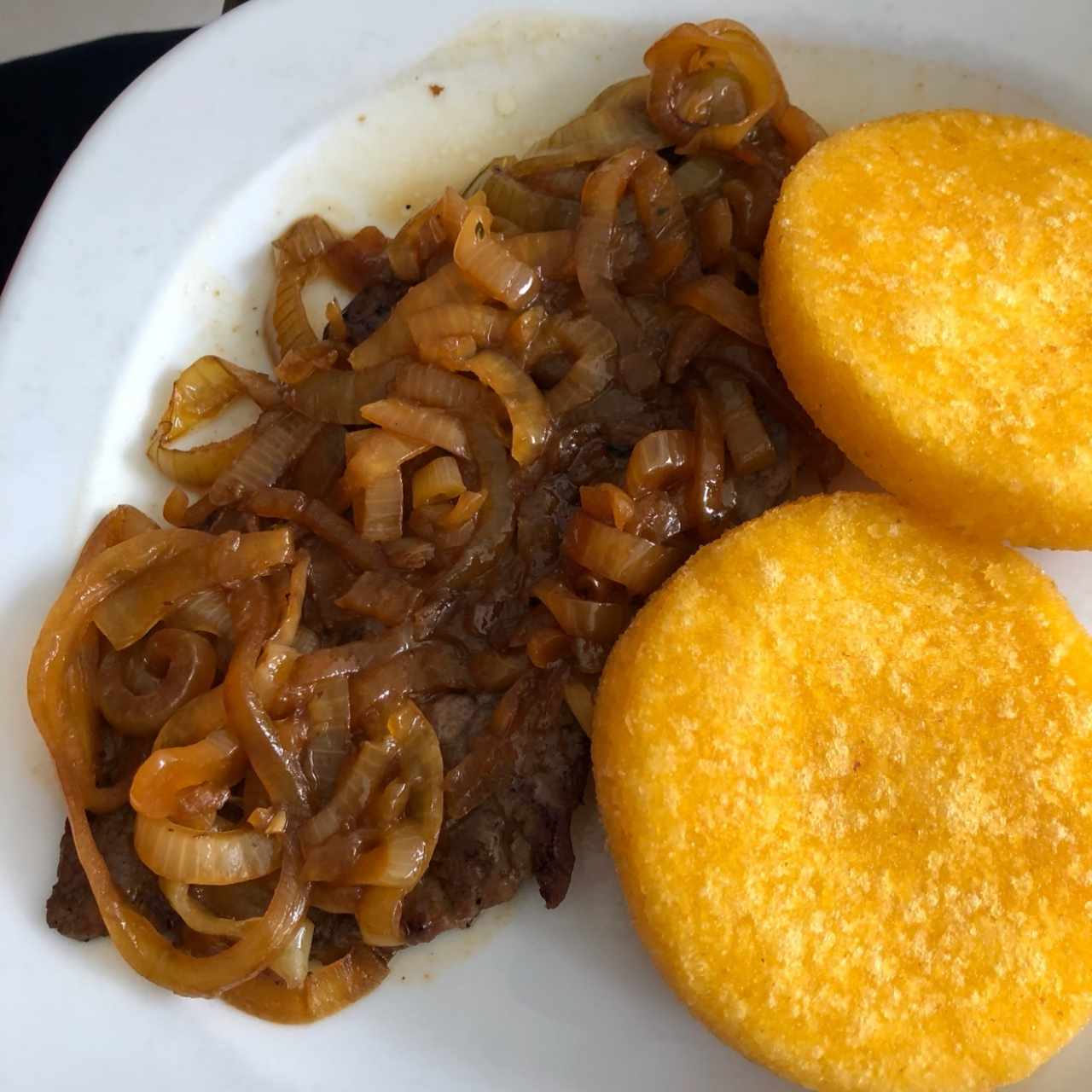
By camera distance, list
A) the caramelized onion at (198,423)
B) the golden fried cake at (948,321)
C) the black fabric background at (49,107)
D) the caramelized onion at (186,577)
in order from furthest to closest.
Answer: the black fabric background at (49,107)
the caramelized onion at (198,423)
the caramelized onion at (186,577)
the golden fried cake at (948,321)

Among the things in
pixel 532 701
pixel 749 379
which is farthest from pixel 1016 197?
pixel 532 701

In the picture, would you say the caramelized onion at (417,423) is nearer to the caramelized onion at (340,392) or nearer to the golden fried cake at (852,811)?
the caramelized onion at (340,392)

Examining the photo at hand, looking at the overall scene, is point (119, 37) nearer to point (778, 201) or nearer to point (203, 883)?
point (778, 201)

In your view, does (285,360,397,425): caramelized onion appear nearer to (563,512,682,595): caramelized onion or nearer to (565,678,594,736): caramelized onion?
(563,512,682,595): caramelized onion

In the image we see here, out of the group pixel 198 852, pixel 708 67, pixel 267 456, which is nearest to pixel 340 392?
pixel 267 456

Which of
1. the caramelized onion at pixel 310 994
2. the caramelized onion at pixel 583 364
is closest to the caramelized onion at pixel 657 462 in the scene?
the caramelized onion at pixel 583 364

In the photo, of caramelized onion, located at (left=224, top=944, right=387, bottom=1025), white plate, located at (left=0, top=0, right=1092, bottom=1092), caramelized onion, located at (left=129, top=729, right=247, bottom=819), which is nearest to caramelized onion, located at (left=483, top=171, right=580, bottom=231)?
white plate, located at (left=0, top=0, right=1092, bottom=1092)
